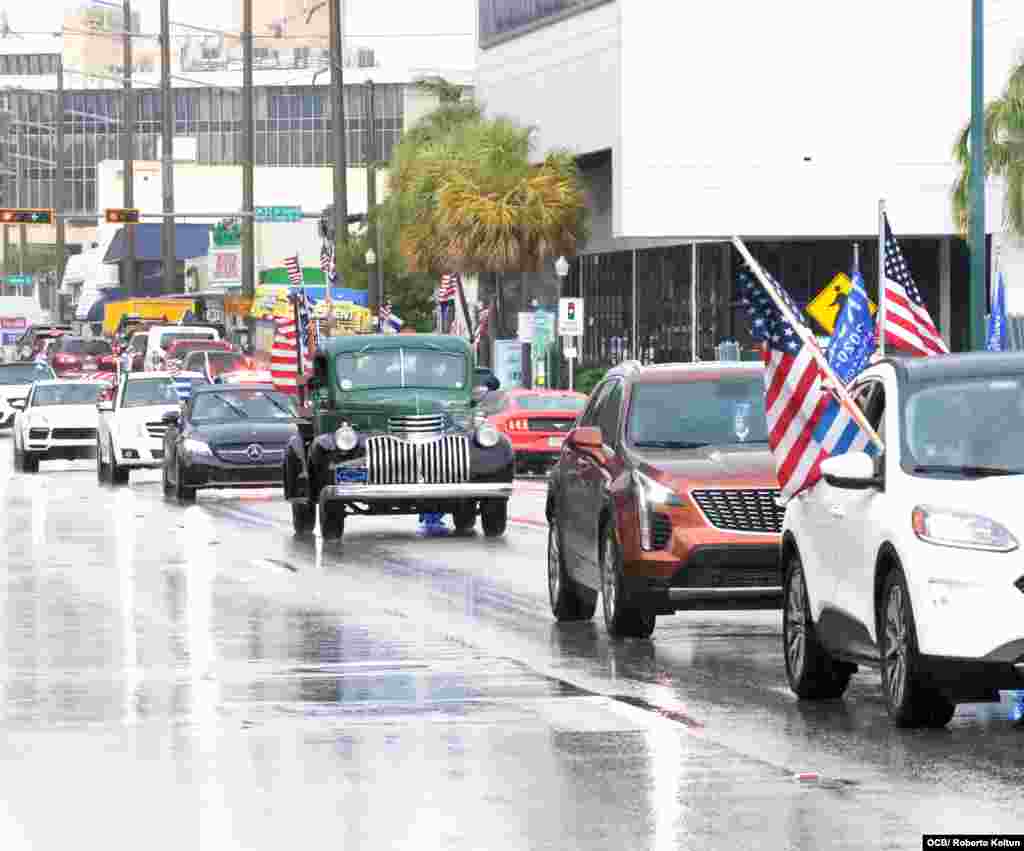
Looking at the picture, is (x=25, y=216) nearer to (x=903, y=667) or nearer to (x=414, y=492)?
(x=414, y=492)

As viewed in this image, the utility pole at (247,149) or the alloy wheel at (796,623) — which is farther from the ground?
the utility pole at (247,149)

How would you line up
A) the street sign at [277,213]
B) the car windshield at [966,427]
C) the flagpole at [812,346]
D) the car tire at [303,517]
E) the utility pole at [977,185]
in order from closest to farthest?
the car windshield at [966,427] → the flagpole at [812,346] → the car tire at [303,517] → the utility pole at [977,185] → the street sign at [277,213]

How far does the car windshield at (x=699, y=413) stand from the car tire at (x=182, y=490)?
1966 centimetres

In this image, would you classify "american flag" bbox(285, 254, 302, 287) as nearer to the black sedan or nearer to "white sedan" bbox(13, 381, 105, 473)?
"white sedan" bbox(13, 381, 105, 473)

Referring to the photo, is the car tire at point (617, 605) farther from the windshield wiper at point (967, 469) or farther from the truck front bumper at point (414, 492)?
the truck front bumper at point (414, 492)

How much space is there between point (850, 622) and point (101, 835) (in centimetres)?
480

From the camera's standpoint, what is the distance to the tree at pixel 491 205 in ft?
239

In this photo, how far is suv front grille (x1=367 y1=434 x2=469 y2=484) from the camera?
30.4 meters

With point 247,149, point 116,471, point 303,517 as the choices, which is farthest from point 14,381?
point 303,517

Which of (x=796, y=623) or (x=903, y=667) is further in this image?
(x=796, y=623)

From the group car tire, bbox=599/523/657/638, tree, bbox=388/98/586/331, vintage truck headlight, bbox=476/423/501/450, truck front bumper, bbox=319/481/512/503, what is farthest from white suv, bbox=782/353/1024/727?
tree, bbox=388/98/586/331

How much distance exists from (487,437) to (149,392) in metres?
17.7

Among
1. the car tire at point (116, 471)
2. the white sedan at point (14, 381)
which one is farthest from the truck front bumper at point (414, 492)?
the white sedan at point (14, 381)

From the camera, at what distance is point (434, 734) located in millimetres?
13711
